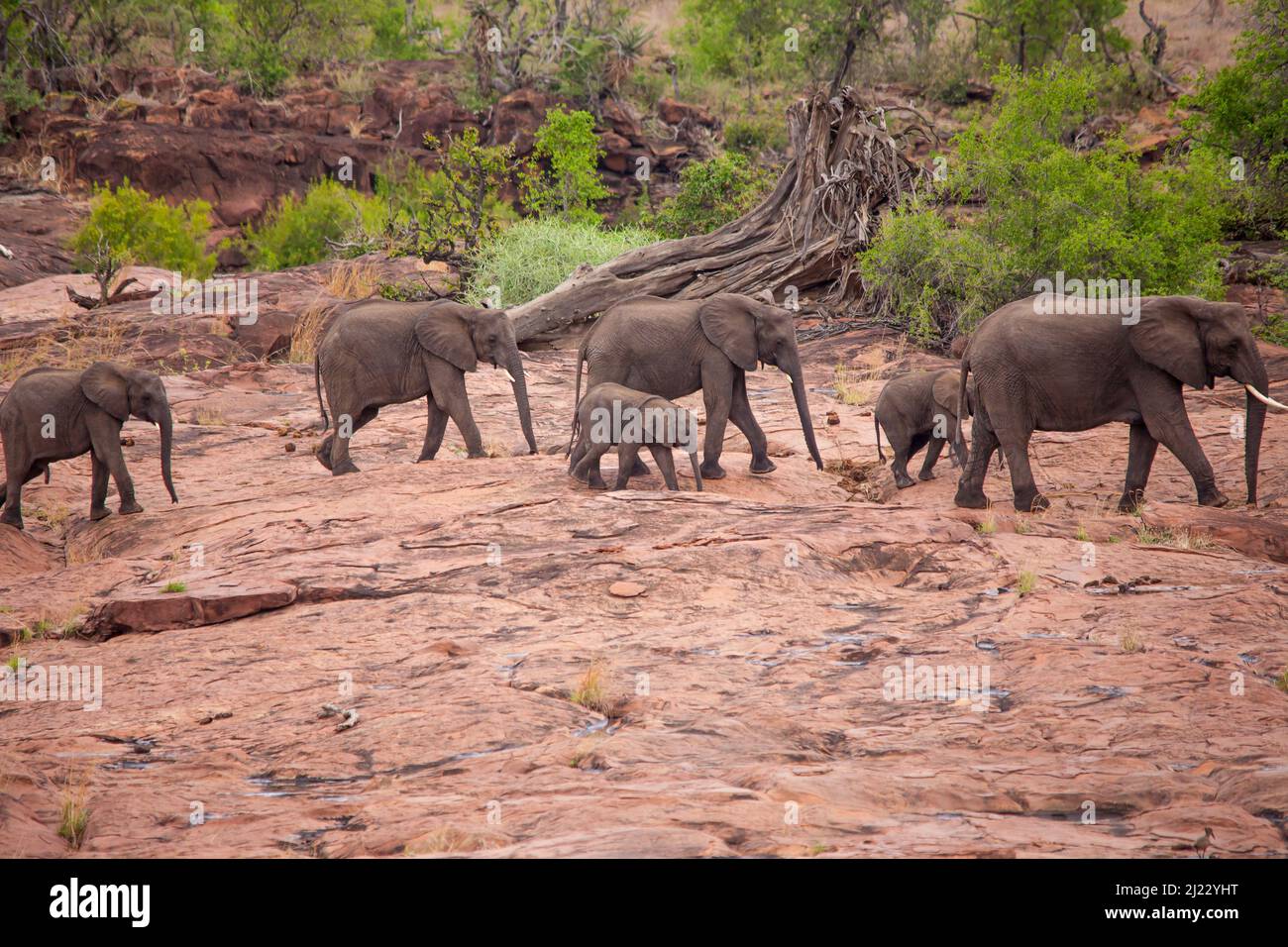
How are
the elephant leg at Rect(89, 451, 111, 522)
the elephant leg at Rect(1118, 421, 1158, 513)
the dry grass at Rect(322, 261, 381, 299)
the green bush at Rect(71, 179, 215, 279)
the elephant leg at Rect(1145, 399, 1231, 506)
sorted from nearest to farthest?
1. the elephant leg at Rect(1145, 399, 1231, 506)
2. the elephant leg at Rect(1118, 421, 1158, 513)
3. the elephant leg at Rect(89, 451, 111, 522)
4. the dry grass at Rect(322, 261, 381, 299)
5. the green bush at Rect(71, 179, 215, 279)

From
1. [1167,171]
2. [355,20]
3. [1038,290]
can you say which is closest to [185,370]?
[1038,290]

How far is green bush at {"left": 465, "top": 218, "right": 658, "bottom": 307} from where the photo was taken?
24359mm

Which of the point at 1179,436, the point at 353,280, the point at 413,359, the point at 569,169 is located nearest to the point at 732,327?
the point at 413,359

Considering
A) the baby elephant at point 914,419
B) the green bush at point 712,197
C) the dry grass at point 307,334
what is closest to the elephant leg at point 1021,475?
the baby elephant at point 914,419

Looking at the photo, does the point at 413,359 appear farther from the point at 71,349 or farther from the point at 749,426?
the point at 71,349

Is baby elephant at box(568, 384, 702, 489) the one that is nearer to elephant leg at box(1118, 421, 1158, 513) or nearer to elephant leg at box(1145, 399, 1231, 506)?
elephant leg at box(1118, 421, 1158, 513)

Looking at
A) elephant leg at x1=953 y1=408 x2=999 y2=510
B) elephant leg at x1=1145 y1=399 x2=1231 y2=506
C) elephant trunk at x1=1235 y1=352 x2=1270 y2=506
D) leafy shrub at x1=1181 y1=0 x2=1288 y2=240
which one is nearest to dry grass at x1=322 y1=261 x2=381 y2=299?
elephant leg at x1=953 y1=408 x2=999 y2=510

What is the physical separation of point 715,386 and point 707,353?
1.18 ft

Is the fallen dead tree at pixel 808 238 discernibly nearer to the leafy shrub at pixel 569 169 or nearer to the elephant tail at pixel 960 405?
the leafy shrub at pixel 569 169

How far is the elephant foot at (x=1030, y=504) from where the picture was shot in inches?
457

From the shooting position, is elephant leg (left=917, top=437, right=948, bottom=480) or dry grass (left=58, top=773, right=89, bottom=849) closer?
dry grass (left=58, top=773, right=89, bottom=849)

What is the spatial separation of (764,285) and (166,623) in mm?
15066

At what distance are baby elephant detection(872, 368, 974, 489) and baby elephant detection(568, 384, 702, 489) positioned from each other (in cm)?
294

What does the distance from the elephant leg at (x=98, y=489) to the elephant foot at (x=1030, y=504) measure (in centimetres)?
891
